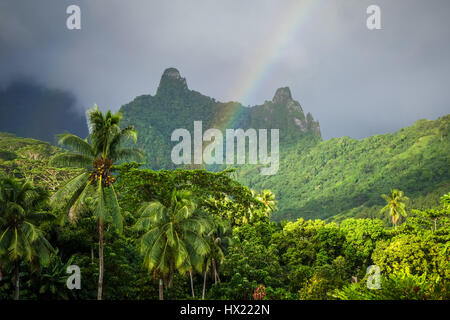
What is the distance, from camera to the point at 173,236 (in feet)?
54.8

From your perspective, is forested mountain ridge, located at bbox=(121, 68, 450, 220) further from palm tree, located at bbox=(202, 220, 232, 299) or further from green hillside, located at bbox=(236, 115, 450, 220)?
palm tree, located at bbox=(202, 220, 232, 299)

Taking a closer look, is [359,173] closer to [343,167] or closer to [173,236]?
[343,167]

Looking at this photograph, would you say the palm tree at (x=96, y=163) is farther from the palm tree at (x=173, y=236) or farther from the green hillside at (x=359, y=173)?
the green hillside at (x=359, y=173)

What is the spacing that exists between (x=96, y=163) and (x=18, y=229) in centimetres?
481

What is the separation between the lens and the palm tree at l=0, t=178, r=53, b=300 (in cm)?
1576

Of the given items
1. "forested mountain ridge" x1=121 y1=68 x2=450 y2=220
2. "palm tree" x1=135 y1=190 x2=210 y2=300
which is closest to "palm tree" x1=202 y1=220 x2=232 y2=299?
"palm tree" x1=135 y1=190 x2=210 y2=300

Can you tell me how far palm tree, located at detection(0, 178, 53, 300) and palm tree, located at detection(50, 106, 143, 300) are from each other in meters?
1.83

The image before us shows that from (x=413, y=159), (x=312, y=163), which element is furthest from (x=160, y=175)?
(x=312, y=163)

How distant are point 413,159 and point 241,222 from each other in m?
106

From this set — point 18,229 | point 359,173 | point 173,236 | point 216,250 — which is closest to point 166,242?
point 173,236

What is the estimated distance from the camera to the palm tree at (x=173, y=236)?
53.9 feet

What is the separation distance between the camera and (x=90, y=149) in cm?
1628

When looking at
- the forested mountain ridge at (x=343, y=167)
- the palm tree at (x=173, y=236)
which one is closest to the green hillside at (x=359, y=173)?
the forested mountain ridge at (x=343, y=167)
